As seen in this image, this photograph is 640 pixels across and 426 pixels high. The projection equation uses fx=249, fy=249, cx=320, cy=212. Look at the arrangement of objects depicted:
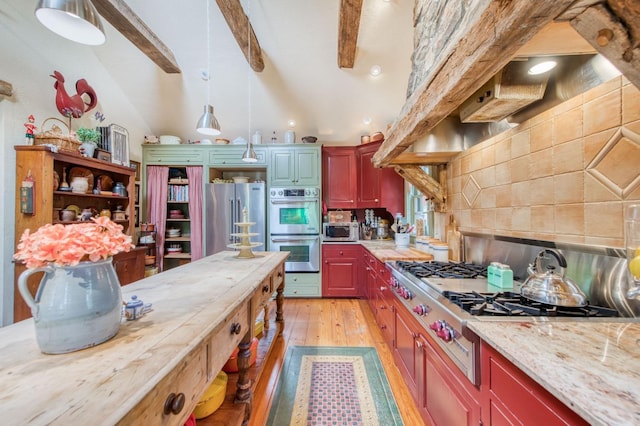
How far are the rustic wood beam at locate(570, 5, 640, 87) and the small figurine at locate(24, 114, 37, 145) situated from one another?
3.85m

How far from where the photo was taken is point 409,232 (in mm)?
3377

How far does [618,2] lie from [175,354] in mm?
1402

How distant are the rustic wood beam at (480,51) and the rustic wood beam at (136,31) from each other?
10.4ft

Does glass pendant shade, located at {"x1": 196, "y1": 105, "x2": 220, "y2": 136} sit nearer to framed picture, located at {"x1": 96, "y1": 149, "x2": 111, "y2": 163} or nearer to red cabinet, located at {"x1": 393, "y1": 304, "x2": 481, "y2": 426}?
framed picture, located at {"x1": 96, "y1": 149, "x2": 111, "y2": 163}

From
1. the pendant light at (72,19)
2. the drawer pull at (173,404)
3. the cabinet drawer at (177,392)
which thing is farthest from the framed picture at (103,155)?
the drawer pull at (173,404)

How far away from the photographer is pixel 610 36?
646mm

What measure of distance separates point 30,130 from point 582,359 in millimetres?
4064

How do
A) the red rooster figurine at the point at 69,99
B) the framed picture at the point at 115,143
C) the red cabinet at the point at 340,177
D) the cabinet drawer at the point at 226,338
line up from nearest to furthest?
the cabinet drawer at the point at 226,338 < the red rooster figurine at the point at 69,99 < the framed picture at the point at 115,143 < the red cabinet at the point at 340,177

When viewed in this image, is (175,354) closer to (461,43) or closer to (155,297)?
(155,297)

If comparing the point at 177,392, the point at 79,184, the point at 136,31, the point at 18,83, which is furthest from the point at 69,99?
the point at 177,392

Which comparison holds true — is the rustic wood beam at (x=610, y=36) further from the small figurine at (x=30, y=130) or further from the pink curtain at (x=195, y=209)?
the pink curtain at (x=195, y=209)

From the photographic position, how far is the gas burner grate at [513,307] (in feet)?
3.23

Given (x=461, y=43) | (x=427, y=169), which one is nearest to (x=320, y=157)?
(x=427, y=169)

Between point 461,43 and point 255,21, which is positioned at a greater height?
point 255,21
